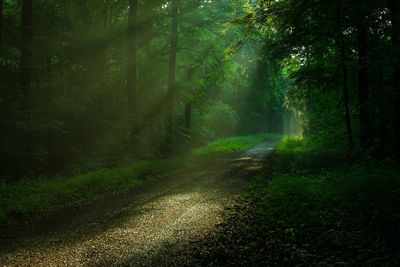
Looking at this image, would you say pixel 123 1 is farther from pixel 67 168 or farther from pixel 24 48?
pixel 67 168

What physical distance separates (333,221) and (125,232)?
13.5 feet

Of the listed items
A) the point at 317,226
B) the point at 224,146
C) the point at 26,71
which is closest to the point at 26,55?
the point at 26,71

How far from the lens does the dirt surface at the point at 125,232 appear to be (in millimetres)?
4203

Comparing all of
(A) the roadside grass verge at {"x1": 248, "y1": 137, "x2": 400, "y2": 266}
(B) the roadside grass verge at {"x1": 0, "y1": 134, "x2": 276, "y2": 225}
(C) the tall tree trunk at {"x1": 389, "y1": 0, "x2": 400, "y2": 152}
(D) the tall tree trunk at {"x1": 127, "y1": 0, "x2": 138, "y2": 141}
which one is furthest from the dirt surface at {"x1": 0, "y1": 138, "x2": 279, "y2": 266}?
(D) the tall tree trunk at {"x1": 127, "y1": 0, "x2": 138, "y2": 141}

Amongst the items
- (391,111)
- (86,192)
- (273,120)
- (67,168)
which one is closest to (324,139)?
(391,111)

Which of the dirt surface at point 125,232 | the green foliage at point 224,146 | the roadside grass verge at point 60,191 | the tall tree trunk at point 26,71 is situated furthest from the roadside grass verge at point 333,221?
the green foliage at point 224,146

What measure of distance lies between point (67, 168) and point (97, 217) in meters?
7.10

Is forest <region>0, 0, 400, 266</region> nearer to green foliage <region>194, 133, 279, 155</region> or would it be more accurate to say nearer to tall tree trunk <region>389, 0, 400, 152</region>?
tall tree trunk <region>389, 0, 400, 152</region>

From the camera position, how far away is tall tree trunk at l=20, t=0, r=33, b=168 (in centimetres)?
1064

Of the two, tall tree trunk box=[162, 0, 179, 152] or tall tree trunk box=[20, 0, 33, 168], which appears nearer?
tall tree trunk box=[20, 0, 33, 168]

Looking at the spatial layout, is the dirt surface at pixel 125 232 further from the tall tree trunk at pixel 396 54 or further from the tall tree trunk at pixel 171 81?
the tall tree trunk at pixel 171 81

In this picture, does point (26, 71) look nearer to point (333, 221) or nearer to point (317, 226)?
point (317, 226)

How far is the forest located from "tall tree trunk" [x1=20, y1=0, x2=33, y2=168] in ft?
0.19

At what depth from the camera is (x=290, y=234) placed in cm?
470
